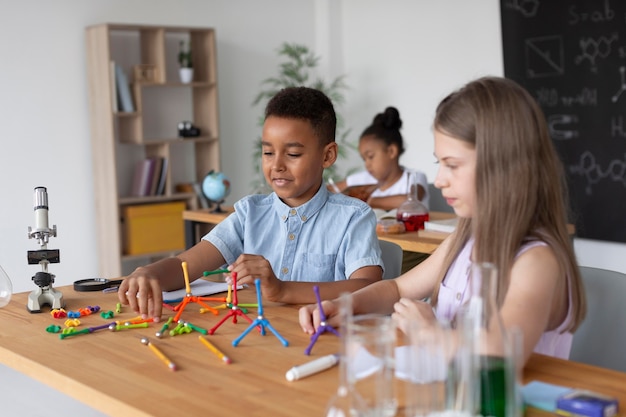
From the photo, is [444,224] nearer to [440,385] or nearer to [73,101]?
[440,385]

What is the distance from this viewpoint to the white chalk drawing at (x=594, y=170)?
464 centimetres

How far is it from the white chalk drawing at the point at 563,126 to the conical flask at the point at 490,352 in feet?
13.0

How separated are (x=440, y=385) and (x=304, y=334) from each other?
26.1 inches

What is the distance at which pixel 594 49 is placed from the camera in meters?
4.71

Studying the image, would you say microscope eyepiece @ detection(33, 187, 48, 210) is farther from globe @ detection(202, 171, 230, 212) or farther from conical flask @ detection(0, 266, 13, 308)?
globe @ detection(202, 171, 230, 212)

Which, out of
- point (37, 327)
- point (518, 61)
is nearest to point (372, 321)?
point (37, 327)

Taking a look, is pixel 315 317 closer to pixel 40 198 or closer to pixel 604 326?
pixel 604 326

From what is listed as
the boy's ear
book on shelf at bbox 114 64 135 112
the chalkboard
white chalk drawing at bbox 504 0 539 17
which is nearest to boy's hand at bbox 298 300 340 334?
the boy's ear

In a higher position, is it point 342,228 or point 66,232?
point 342,228

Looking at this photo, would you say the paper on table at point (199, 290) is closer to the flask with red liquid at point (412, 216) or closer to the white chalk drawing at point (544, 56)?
the flask with red liquid at point (412, 216)

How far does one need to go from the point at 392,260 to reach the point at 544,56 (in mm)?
2762

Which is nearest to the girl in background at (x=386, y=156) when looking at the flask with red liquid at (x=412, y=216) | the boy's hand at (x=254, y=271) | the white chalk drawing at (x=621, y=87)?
the flask with red liquid at (x=412, y=216)

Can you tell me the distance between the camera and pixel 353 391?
1.08 m

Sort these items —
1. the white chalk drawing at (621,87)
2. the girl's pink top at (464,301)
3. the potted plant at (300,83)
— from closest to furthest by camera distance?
the girl's pink top at (464,301), the white chalk drawing at (621,87), the potted plant at (300,83)
